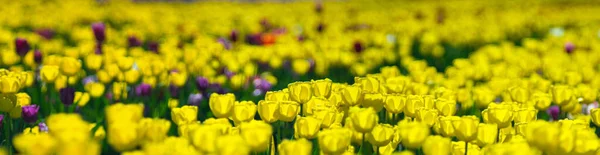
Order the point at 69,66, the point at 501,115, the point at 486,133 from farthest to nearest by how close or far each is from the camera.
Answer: the point at 69,66, the point at 501,115, the point at 486,133

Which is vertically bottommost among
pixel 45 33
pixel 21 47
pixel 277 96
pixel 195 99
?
pixel 195 99

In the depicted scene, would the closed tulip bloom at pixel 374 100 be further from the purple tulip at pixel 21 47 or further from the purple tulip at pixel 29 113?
the purple tulip at pixel 21 47

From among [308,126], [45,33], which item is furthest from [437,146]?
[45,33]

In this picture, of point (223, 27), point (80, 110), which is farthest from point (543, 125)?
point (223, 27)

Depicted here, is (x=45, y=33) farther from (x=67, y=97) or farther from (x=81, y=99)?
(x=67, y=97)

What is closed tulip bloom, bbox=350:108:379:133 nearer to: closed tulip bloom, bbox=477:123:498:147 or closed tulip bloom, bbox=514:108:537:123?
closed tulip bloom, bbox=477:123:498:147
